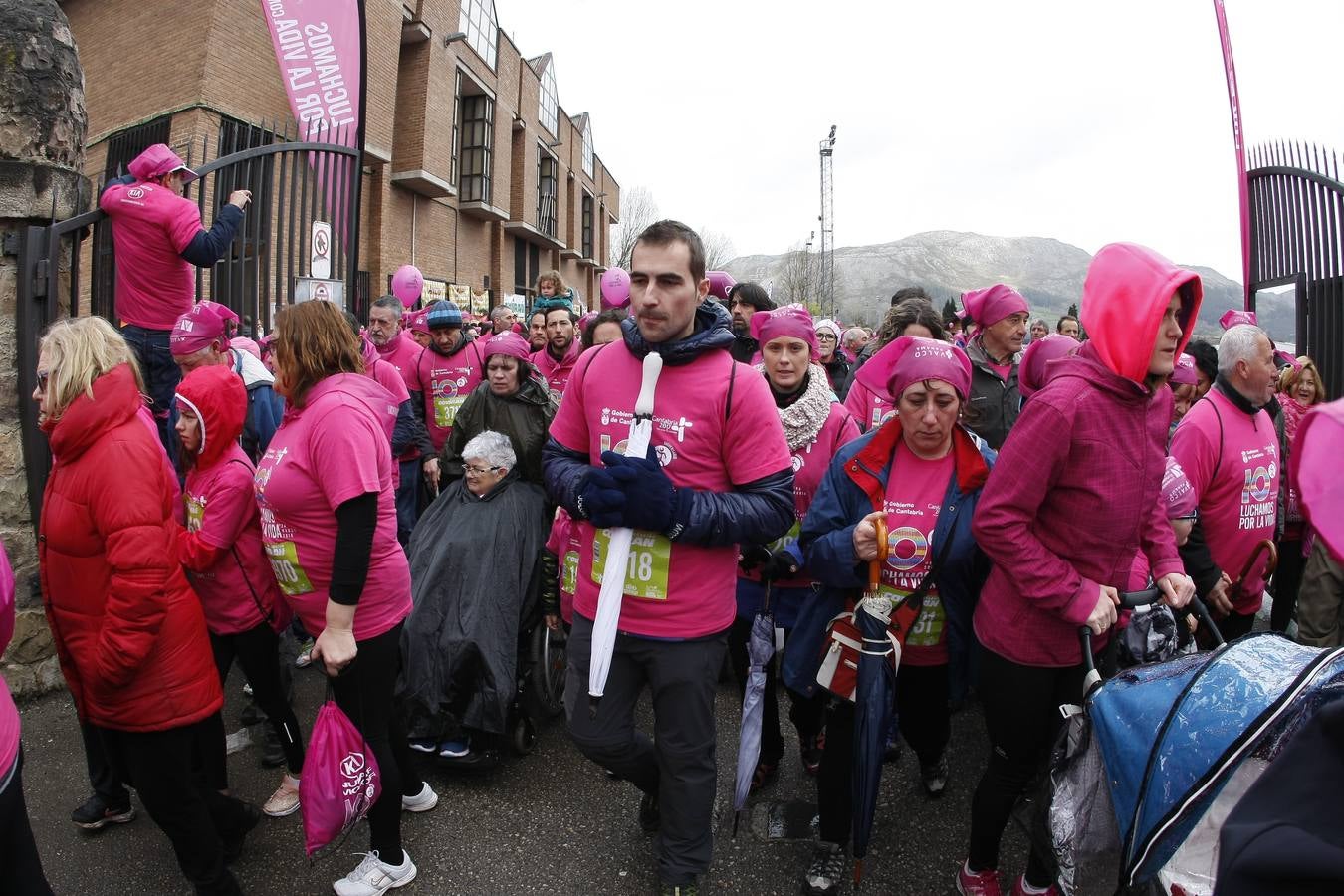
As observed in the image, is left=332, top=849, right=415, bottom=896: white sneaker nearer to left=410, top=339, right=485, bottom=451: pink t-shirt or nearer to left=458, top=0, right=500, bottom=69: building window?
left=410, top=339, right=485, bottom=451: pink t-shirt

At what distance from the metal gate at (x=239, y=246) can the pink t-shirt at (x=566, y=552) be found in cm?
290

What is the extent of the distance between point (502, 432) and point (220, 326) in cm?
149

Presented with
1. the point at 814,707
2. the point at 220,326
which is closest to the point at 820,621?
the point at 814,707

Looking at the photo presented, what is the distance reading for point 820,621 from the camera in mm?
2773

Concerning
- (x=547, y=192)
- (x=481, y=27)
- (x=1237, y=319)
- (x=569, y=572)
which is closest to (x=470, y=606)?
(x=569, y=572)

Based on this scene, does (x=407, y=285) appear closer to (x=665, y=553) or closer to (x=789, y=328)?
(x=789, y=328)

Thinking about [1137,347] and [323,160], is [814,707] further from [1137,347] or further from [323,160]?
[323,160]

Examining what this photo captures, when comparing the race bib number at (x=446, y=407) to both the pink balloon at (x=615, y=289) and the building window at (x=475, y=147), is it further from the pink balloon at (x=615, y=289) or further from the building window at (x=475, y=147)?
the building window at (x=475, y=147)

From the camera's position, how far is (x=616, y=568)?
2.30 meters

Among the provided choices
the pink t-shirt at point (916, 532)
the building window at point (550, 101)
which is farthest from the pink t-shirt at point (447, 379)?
the building window at point (550, 101)

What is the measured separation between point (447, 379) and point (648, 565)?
3583mm

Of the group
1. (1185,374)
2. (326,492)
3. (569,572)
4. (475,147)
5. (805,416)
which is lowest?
(569,572)

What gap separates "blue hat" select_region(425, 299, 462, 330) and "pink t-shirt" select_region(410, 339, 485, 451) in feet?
0.70

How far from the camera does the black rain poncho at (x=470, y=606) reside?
3.30 m
